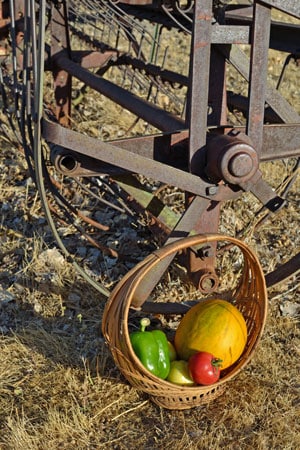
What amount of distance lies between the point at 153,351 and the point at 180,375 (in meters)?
0.15

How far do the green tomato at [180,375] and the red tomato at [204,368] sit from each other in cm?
4

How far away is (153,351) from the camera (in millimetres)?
2527

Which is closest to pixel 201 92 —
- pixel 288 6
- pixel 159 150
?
pixel 159 150

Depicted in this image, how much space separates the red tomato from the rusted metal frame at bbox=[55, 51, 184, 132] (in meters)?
0.95

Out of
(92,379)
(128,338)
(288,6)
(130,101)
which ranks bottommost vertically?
(92,379)

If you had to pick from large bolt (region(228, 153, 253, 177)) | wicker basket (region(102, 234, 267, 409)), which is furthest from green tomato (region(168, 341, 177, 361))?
large bolt (region(228, 153, 253, 177))

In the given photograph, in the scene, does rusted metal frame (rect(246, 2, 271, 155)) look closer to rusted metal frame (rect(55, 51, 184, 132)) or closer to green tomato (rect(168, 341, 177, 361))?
rusted metal frame (rect(55, 51, 184, 132))

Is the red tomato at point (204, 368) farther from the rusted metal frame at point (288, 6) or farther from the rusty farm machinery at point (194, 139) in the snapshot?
the rusted metal frame at point (288, 6)

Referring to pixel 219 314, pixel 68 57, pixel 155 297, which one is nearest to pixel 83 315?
pixel 155 297

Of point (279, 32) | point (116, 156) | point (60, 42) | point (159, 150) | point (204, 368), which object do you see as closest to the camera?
point (116, 156)

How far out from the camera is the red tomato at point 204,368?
2.48 metres

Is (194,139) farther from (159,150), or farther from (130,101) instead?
(130,101)

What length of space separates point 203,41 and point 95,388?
1426mm

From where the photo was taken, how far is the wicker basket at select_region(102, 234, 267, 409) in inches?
94.6
